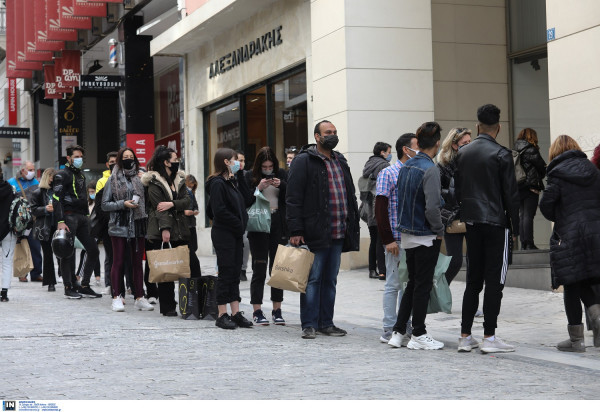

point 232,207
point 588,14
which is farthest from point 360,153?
point 232,207

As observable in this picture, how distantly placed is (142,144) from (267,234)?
692 inches

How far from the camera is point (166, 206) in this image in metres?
11.0

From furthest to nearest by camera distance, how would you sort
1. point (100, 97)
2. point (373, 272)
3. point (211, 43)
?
point (100, 97) < point (211, 43) < point (373, 272)

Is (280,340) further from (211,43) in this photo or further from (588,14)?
(211,43)

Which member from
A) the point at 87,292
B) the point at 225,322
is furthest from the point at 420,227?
the point at 87,292

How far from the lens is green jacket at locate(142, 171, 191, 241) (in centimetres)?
1109

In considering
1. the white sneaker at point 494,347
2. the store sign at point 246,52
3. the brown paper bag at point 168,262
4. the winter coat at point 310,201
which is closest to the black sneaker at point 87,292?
the brown paper bag at point 168,262

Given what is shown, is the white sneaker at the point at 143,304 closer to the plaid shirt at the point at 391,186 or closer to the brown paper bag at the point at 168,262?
the brown paper bag at the point at 168,262

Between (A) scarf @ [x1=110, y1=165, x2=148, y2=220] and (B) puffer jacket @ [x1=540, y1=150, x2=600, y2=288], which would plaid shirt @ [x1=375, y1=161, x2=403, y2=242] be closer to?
(B) puffer jacket @ [x1=540, y1=150, x2=600, y2=288]

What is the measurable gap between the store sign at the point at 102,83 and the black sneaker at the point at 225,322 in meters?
18.3

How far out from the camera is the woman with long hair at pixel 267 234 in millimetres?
10258

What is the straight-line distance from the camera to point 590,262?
8.10 m

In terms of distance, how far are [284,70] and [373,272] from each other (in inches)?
232

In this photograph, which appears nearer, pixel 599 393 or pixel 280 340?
pixel 599 393
